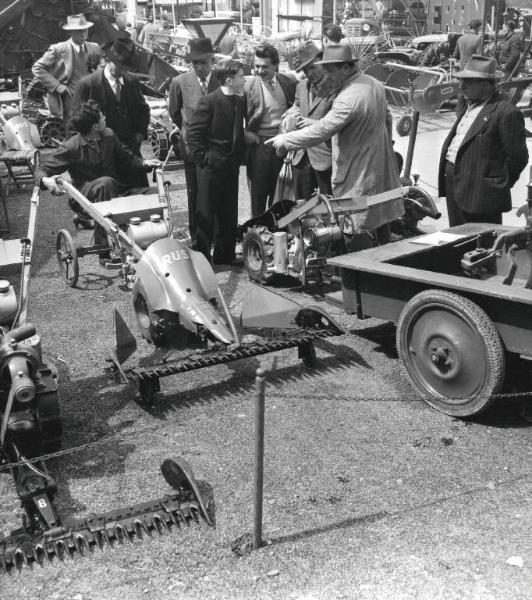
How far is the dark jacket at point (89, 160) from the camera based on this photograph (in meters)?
7.09

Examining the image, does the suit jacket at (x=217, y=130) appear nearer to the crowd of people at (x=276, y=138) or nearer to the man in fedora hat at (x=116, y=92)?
the crowd of people at (x=276, y=138)

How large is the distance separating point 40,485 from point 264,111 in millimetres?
4883

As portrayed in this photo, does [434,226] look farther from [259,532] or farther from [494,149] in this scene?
[259,532]

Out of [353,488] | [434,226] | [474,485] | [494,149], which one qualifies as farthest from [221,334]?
[434,226]

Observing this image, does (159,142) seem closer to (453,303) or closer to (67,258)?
(67,258)

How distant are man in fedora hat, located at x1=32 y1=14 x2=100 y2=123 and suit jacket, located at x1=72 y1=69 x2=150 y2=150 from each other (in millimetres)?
3741

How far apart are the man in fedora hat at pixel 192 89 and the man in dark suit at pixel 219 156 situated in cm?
57

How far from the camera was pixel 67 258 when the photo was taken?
24.0 ft

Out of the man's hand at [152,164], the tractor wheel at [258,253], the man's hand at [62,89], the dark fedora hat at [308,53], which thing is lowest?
the tractor wheel at [258,253]

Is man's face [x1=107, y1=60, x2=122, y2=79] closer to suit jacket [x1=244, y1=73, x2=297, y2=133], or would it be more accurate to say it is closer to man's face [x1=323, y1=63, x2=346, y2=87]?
suit jacket [x1=244, y1=73, x2=297, y2=133]

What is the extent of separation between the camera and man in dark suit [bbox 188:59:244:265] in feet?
23.6

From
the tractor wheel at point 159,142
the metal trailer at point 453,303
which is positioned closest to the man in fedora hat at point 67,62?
the tractor wheel at point 159,142

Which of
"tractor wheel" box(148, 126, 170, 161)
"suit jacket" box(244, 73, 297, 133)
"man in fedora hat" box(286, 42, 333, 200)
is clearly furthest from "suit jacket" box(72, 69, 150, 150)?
"tractor wheel" box(148, 126, 170, 161)

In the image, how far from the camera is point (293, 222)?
6.48m
